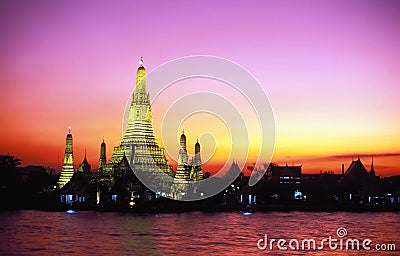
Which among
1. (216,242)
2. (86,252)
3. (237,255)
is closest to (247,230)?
(216,242)

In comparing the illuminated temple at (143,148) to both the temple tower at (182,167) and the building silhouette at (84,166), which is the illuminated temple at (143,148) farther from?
the building silhouette at (84,166)

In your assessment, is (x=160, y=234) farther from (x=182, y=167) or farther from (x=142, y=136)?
(x=182, y=167)

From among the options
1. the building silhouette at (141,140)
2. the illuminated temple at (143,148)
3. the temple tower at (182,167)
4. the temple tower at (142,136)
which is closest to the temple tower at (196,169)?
Answer: the illuminated temple at (143,148)

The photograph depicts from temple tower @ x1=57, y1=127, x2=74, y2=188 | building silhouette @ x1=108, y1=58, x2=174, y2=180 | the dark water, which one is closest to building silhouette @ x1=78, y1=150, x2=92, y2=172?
temple tower @ x1=57, y1=127, x2=74, y2=188

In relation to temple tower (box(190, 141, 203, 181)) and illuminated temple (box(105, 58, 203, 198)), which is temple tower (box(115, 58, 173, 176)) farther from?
temple tower (box(190, 141, 203, 181))

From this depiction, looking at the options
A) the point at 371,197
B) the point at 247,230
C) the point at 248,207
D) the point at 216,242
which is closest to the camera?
the point at 216,242

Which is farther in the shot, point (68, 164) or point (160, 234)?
point (68, 164)

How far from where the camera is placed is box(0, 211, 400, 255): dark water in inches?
1136

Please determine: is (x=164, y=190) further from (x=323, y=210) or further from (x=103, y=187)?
(x=323, y=210)

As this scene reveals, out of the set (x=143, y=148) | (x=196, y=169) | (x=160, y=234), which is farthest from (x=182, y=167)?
(x=160, y=234)

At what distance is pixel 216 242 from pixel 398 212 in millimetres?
42079

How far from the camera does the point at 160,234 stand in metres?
35.0

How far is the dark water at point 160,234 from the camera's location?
28.8 metres

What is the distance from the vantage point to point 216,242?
32844 mm
